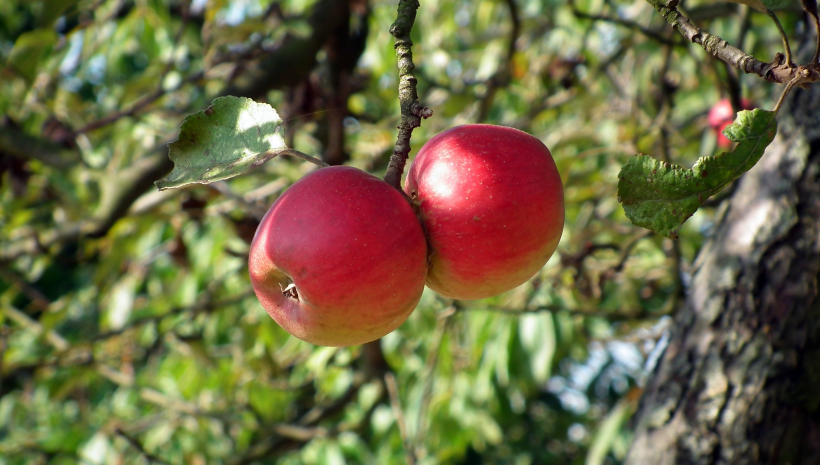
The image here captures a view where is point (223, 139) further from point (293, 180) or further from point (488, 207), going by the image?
point (293, 180)

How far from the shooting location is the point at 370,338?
0.91 m

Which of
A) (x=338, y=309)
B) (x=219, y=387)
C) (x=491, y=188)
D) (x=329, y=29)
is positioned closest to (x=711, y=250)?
(x=491, y=188)

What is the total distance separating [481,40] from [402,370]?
160cm

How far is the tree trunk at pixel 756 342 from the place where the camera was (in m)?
1.34

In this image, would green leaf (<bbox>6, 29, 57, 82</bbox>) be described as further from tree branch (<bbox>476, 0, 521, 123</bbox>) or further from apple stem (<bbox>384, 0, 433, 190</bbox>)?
apple stem (<bbox>384, 0, 433, 190</bbox>)

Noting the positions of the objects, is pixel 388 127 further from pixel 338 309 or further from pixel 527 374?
pixel 338 309

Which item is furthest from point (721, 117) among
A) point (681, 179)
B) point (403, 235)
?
point (403, 235)

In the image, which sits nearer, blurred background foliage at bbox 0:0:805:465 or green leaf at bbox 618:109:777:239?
green leaf at bbox 618:109:777:239

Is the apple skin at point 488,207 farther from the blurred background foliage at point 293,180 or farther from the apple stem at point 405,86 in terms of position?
the blurred background foliage at point 293,180

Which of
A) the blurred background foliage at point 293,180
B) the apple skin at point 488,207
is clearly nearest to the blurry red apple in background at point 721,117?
the blurred background foliage at point 293,180

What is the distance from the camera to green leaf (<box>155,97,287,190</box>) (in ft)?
2.93

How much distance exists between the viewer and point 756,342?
137 centimetres

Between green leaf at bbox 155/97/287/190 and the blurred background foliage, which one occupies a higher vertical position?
green leaf at bbox 155/97/287/190

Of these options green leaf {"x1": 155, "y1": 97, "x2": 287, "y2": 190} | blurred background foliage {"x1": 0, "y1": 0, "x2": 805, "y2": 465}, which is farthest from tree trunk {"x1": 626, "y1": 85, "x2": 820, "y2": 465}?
green leaf {"x1": 155, "y1": 97, "x2": 287, "y2": 190}
